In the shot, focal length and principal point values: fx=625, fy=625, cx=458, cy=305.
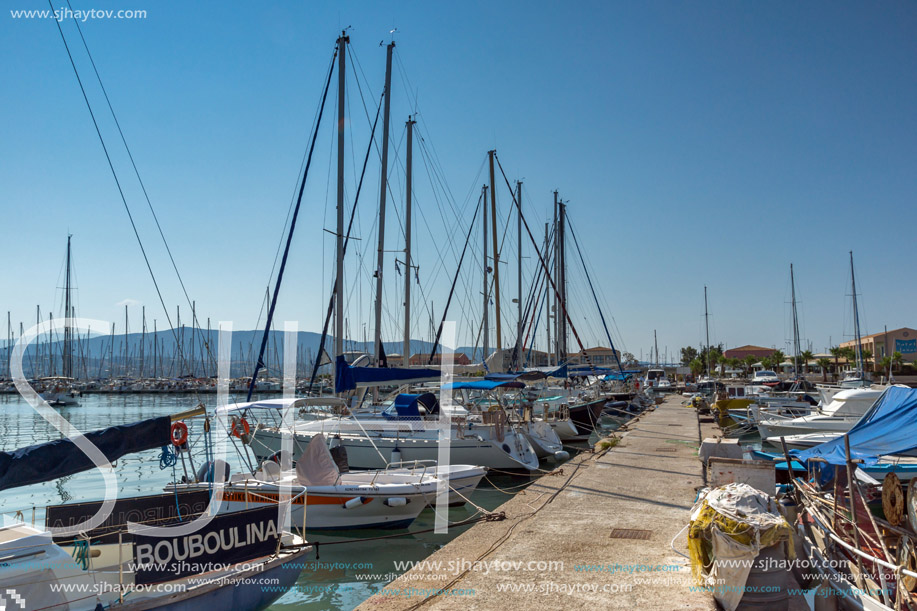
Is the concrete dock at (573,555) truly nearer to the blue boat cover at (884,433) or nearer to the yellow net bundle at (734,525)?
the yellow net bundle at (734,525)

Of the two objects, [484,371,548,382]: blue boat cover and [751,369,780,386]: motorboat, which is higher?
[484,371,548,382]: blue boat cover

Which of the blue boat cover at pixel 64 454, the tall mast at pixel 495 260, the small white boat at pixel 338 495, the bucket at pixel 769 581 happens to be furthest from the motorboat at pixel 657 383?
the bucket at pixel 769 581

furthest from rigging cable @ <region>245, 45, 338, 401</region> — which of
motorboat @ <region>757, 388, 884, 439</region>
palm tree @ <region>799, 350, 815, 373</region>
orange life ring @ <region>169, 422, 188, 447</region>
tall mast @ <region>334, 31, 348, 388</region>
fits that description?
palm tree @ <region>799, 350, 815, 373</region>

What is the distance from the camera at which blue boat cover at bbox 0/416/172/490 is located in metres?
7.93

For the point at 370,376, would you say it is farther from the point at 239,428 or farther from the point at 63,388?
the point at 63,388

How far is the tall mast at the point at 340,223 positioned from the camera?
21.4 m

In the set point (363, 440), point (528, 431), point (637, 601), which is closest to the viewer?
point (637, 601)

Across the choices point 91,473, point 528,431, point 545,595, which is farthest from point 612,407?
point 545,595

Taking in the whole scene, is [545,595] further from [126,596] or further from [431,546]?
[431,546]

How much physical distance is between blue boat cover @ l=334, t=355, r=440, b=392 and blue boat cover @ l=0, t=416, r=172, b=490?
9843 mm

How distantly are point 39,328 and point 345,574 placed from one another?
715 cm

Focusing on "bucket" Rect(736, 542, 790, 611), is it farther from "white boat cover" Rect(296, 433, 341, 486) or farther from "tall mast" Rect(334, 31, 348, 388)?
"tall mast" Rect(334, 31, 348, 388)

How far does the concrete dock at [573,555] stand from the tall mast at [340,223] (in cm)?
922

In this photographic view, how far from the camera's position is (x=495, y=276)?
2977cm
